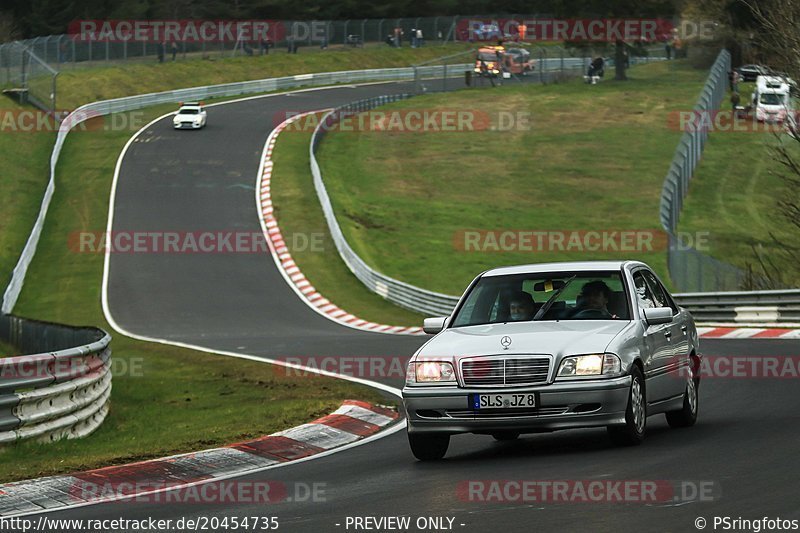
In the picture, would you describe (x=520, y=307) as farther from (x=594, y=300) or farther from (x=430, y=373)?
(x=430, y=373)

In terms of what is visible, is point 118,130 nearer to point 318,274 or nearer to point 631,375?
point 318,274

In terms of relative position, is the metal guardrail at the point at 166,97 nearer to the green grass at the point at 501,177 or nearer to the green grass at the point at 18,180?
the green grass at the point at 18,180

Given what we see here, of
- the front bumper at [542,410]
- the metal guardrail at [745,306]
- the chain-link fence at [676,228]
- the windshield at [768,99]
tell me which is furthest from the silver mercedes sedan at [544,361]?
the windshield at [768,99]

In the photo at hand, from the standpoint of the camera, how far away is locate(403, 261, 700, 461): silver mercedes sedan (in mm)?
10438

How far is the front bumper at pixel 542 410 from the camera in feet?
34.0

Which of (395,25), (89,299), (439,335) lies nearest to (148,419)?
(439,335)

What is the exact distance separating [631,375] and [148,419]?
7119 mm

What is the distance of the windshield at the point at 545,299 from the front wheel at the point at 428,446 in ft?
3.62

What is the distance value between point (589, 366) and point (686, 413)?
222 centimetres

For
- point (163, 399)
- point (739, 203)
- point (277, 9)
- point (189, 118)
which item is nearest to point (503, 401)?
point (163, 399)

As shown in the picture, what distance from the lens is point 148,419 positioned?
629 inches

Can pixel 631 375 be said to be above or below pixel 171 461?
above

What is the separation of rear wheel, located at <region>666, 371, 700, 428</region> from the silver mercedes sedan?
1.09 feet

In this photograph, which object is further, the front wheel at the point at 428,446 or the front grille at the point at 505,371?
the front wheel at the point at 428,446
